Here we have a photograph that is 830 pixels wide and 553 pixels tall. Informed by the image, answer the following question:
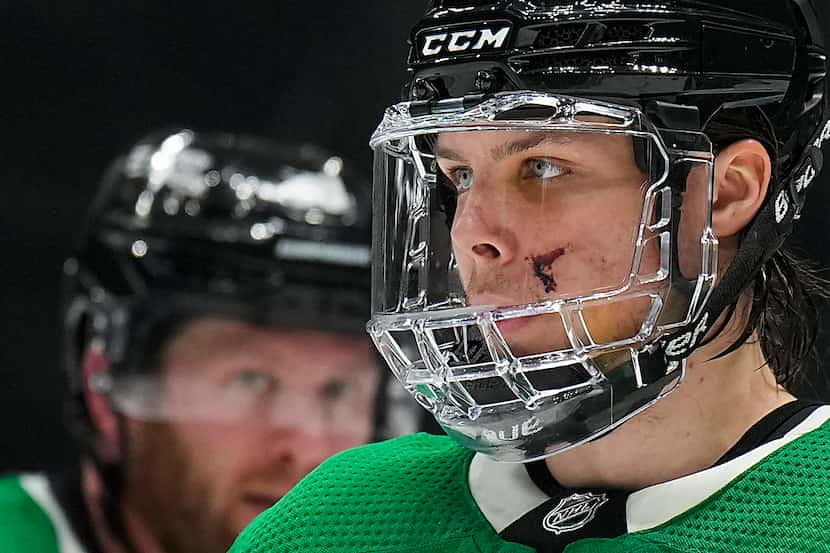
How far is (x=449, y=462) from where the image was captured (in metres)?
1.45

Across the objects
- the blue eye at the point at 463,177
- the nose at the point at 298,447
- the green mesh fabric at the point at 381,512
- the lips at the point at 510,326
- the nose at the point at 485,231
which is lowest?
the nose at the point at 298,447

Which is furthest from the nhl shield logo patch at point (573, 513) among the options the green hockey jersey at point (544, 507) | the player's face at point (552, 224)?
the player's face at point (552, 224)

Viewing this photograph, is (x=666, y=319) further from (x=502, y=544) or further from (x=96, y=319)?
(x=96, y=319)

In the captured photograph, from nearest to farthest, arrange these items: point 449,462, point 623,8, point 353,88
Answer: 1. point 623,8
2. point 449,462
3. point 353,88

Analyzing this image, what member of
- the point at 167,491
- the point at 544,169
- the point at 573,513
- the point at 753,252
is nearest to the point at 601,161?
the point at 544,169

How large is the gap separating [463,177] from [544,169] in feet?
0.33

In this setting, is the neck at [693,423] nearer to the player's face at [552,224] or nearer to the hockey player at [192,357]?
the player's face at [552,224]

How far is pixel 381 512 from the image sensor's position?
1404mm

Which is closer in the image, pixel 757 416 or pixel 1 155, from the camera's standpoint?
pixel 757 416

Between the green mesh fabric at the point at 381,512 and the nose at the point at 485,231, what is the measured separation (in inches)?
9.3

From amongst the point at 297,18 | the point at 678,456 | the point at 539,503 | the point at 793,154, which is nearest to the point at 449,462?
the point at 539,503

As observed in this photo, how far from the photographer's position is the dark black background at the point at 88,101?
2617 mm

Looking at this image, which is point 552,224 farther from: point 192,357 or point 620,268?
point 192,357

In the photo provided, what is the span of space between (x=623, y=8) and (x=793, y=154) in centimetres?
21
